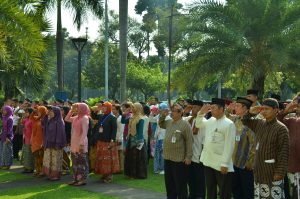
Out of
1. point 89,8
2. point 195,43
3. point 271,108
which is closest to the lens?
point 271,108

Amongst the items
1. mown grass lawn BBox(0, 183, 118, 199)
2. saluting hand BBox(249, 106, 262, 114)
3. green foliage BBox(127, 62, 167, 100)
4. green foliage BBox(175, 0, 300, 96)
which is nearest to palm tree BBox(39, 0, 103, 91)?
green foliage BBox(175, 0, 300, 96)

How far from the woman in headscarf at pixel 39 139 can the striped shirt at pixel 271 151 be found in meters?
7.13

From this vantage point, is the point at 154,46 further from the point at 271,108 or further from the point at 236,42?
the point at 271,108

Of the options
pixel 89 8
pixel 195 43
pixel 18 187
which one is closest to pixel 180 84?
pixel 195 43

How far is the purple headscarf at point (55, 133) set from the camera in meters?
11.6

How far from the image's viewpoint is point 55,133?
11.6 m

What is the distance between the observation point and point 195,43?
17.7m

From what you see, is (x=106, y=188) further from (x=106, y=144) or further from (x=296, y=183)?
(x=296, y=183)

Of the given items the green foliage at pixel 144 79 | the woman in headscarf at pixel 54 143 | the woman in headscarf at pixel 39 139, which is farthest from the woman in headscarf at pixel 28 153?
the green foliage at pixel 144 79

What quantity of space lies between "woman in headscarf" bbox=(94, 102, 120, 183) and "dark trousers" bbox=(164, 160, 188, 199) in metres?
3.03

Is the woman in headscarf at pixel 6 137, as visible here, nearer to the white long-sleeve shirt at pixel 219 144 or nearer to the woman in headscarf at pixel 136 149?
the woman in headscarf at pixel 136 149

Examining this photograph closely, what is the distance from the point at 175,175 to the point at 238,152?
1.19 meters

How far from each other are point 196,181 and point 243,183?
1.34 m

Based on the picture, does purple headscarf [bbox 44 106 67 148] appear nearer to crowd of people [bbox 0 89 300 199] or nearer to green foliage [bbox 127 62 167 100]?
crowd of people [bbox 0 89 300 199]
